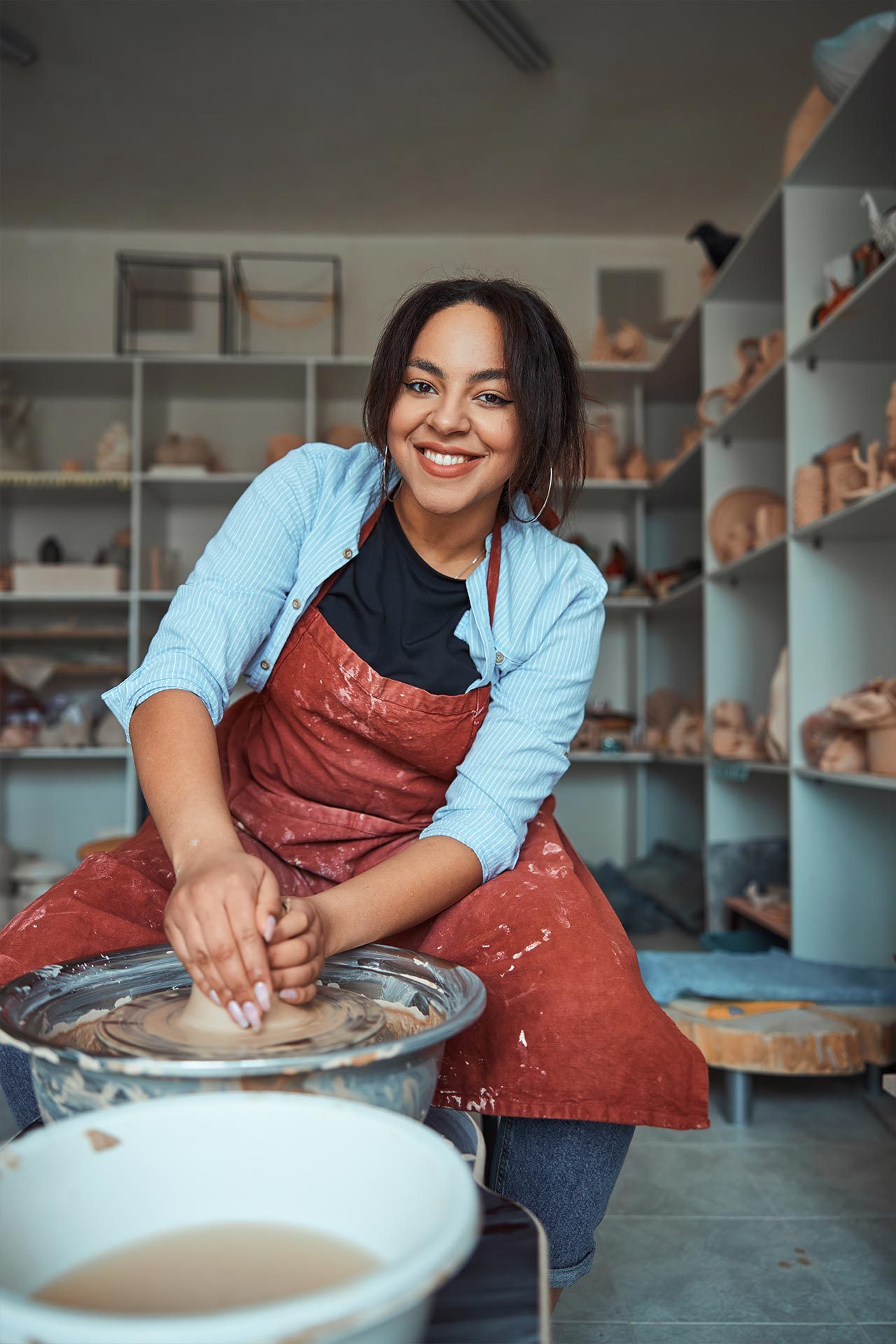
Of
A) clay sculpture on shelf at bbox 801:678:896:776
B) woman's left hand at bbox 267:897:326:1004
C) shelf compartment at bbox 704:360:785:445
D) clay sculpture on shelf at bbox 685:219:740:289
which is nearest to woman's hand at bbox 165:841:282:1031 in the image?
woman's left hand at bbox 267:897:326:1004

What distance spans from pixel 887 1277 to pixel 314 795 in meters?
1.11

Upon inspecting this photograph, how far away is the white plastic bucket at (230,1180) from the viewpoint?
572 mm

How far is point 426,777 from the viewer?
145 cm

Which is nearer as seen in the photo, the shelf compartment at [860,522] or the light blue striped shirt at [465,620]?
the light blue striped shirt at [465,620]

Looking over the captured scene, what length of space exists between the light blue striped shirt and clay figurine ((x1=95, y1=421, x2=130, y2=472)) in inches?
123

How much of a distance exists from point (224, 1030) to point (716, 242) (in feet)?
11.1

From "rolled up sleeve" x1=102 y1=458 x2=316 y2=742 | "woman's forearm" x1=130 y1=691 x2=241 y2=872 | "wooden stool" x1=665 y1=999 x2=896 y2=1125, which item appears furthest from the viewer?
"wooden stool" x1=665 y1=999 x2=896 y2=1125

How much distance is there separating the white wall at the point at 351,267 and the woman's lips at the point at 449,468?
371 centimetres

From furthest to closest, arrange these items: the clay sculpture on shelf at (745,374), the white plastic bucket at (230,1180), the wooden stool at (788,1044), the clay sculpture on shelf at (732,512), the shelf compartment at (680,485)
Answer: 1. the shelf compartment at (680,485)
2. the clay sculpture on shelf at (732,512)
3. the clay sculpture on shelf at (745,374)
4. the wooden stool at (788,1044)
5. the white plastic bucket at (230,1180)

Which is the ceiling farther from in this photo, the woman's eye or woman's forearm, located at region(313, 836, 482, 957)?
woman's forearm, located at region(313, 836, 482, 957)

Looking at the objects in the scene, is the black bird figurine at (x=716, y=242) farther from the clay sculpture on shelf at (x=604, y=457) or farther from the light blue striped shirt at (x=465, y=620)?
the light blue striped shirt at (x=465, y=620)

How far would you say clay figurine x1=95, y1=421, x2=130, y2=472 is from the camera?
4.37 meters

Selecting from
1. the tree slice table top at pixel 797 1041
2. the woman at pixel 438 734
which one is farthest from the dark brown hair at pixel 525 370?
the tree slice table top at pixel 797 1041

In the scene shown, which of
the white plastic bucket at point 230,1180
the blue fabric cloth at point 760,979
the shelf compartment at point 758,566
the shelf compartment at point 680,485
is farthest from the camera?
the shelf compartment at point 680,485
